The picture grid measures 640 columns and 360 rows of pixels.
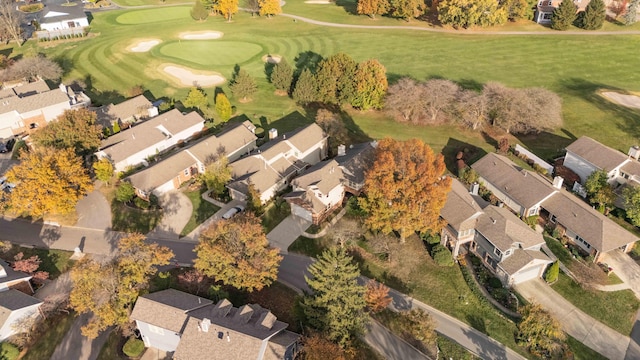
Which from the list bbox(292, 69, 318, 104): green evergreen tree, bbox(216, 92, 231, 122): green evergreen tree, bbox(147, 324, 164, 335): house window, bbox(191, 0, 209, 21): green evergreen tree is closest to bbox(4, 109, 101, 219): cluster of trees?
bbox(147, 324, 164, 335): house window

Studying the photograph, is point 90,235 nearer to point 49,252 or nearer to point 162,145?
point 49,252

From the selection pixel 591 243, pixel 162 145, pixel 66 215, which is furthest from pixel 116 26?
pixel 591 243

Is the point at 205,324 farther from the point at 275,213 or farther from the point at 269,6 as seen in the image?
the point at 269,6

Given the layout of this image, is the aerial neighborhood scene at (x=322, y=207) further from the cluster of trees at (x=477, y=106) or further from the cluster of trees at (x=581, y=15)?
the cluster of trees at (x=581, y=15)

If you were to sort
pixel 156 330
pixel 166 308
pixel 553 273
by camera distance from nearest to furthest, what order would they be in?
1. pixel 166 308
2. pixel 156 330
3. pixel 553 273

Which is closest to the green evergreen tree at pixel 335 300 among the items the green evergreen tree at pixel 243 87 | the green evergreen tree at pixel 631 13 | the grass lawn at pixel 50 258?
the grass lawn at pixel 50 258

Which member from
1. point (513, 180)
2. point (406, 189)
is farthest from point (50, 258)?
point (513, 180)

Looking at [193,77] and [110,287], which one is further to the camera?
[193,77]

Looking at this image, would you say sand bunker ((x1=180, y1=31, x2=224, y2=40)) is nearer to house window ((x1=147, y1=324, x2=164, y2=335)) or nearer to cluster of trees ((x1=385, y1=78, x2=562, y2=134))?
cluster of trees ((x1=385, y1=78, x2=562, y2=134))
